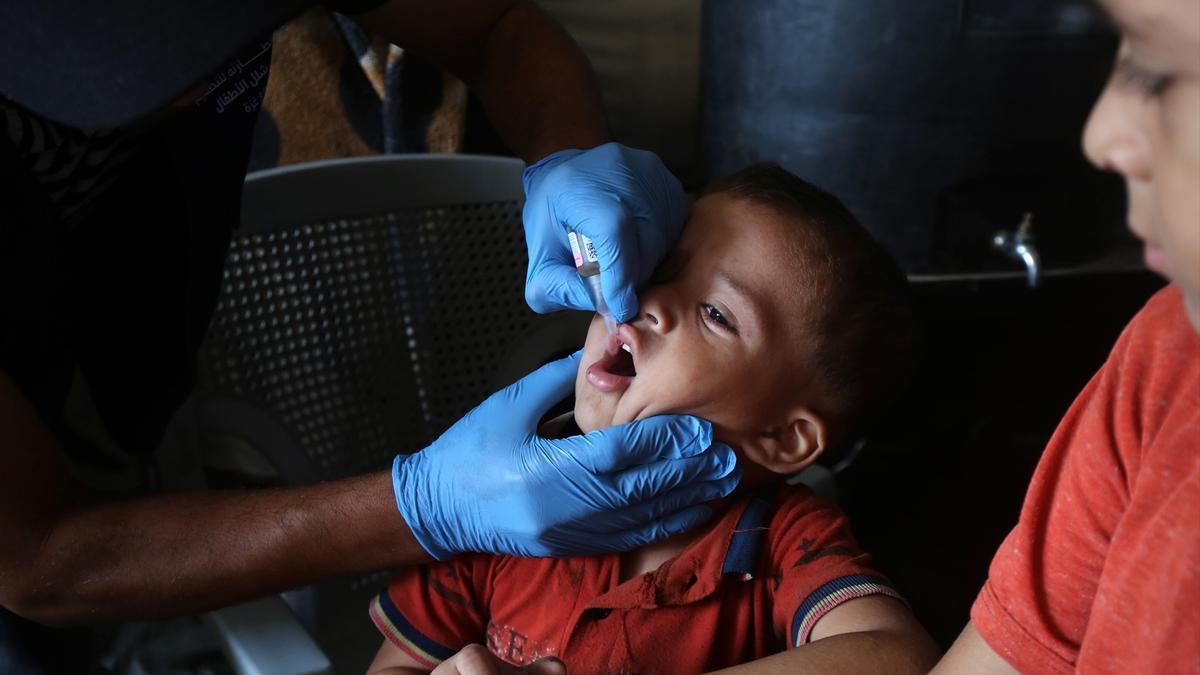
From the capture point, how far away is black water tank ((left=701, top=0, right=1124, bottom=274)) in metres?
1.68

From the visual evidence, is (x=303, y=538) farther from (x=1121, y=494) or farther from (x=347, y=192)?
(x=1121, y=494)

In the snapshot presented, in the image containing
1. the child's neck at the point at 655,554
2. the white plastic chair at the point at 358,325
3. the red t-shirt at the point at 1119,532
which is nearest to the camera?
the red t-shirt at the point at 1119,532

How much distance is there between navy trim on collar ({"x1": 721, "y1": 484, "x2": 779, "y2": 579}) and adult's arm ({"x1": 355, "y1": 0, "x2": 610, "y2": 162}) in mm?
545

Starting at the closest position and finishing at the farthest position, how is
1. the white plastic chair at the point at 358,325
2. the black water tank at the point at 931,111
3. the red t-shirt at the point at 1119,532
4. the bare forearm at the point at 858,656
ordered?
the red t-shirt at the point at 1119,532 → the bare forearm at the point at 858,656 → the white plastic chair at the point at 358,325 → the black water tank at the point at 931,111

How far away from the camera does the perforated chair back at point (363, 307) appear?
4.73ft

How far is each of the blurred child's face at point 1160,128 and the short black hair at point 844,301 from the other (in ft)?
1.55

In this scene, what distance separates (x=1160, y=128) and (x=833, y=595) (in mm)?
552

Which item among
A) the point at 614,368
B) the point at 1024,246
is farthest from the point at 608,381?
the point at 1024,246

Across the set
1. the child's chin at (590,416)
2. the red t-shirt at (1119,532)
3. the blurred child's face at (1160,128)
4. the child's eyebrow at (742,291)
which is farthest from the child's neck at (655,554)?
the blurred child's face at (1160,128)

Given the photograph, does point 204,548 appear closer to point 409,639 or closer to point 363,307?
point 409,639

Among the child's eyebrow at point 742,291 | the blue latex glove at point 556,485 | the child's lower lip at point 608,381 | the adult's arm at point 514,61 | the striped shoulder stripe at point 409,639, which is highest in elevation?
the adult's arm at point 514,61

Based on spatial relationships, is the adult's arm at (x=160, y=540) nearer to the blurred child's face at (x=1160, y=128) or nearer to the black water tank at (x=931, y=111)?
the blurred child's face at (x=1160, y=128)

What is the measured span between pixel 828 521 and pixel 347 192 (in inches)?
31.0

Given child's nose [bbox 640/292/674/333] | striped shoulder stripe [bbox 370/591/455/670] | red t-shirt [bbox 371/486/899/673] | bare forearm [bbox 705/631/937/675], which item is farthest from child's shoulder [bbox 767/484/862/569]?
striped shoulder stripe [bbox 370/591/455/670]
